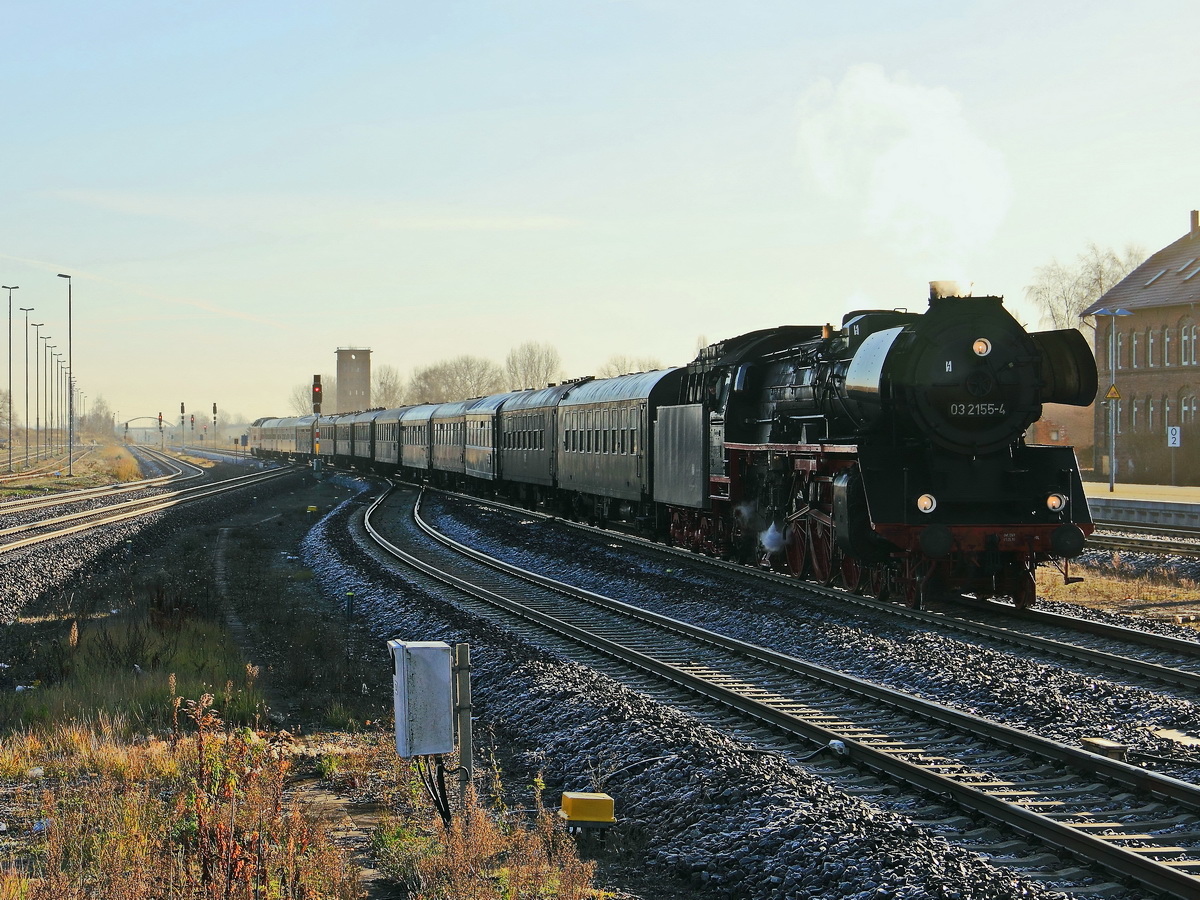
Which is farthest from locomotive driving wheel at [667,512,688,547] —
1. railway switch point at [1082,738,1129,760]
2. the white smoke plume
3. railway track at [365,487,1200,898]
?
railway switch point at [1082,738,1129,760]

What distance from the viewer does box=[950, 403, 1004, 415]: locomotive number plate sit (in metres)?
13.8

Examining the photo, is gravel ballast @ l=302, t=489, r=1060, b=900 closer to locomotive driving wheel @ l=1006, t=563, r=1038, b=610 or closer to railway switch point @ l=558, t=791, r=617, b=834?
railway switch point @ l=558, t=791, r=617, b=834

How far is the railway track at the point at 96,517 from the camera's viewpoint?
2537 centimetres

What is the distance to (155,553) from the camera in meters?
24.6

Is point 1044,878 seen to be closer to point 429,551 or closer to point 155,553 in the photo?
point 429,551

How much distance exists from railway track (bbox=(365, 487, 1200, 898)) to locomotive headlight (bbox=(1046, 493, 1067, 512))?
4464 millimetres

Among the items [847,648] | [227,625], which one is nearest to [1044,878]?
[847,648]

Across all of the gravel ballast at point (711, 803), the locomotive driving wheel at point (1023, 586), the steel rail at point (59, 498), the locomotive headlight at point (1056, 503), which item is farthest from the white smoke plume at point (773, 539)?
the steel rail at point (59, 498)

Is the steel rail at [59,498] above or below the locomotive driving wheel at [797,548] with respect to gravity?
below

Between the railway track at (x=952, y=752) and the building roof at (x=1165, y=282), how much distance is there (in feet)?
149

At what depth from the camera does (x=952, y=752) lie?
8203 millimetres

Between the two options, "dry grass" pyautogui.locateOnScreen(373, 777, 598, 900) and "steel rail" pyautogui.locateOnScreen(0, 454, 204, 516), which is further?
"steel rail" pyautogui.locateOnScreen(0, 454, 204, 516)

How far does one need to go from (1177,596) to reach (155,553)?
19472 millimetres

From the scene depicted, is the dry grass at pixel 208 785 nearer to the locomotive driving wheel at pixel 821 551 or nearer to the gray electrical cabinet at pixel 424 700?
the gray electrical cabinet at pixel 424 700
